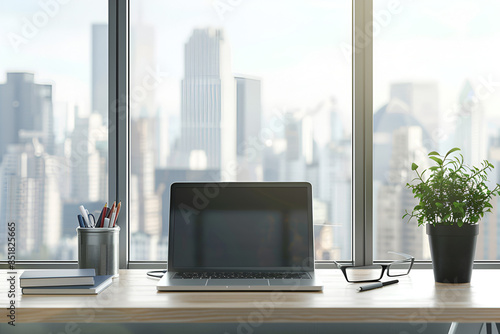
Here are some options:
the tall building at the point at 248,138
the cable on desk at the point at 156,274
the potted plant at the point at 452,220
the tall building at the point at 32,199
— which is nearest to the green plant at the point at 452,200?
the potted plant at the point at 452,220

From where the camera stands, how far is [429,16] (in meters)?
1.69

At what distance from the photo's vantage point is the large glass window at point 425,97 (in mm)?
1684

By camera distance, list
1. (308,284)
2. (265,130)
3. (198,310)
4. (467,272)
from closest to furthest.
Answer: (198,310) → (308,284) → (467,272) → (265,130)

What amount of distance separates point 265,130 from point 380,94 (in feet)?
1.36

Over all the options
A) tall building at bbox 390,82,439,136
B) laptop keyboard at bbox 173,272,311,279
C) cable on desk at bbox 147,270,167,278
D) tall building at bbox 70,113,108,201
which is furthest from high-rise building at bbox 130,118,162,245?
tall building at bbox 390,82,439,136

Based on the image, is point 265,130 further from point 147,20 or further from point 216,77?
point 147,20

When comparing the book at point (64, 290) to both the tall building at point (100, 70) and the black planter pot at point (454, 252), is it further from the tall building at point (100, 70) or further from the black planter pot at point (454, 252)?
the black planter pot at point (454, 252)

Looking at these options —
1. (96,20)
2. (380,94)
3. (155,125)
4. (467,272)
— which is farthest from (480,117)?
(96,20)

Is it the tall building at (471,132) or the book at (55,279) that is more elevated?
the tall building at (471,132)

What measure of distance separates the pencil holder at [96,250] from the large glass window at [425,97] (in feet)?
2.91

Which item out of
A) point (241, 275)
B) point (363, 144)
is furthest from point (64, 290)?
point (363, 144)

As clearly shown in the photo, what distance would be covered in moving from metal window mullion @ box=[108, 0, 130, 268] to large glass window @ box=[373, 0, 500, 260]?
2.81ft

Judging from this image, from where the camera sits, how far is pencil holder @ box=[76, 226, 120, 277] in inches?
57.3

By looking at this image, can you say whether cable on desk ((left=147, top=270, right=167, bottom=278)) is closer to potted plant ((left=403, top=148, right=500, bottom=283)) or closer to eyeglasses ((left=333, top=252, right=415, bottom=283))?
eyeglasses ((left=333, top=252, right=415, bottom=283))
